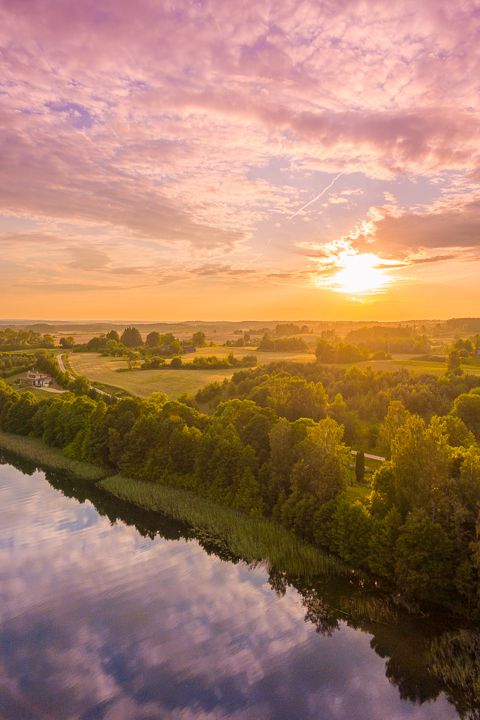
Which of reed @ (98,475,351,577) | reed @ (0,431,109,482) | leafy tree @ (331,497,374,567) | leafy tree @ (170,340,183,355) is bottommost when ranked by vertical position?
reed @ (0,431,109,482)

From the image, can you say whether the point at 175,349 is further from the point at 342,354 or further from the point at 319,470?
the point at 319,470

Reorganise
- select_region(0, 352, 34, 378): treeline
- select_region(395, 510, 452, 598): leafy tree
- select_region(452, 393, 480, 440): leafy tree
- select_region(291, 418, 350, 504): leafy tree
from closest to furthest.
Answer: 1. select_region(395, 510, 452, 598): leafy tree
2. select_region(291, 418, 350, 504): leafy tree
3. select_region(452, 393, 480, 440): leafy tree
4. select_region(0, 352, 34, 378): treeline

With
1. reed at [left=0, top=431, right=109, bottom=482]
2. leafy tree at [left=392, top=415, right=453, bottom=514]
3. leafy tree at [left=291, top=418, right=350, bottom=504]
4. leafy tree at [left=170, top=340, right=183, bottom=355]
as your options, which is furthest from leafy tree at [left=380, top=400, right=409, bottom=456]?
leafy tree at [left=170, top=340, right=183, bottom=355]

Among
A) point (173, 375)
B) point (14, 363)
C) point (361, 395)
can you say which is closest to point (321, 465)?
point (361, 395)

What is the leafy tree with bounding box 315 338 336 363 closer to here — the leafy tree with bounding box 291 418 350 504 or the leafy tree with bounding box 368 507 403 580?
the leafy tree with bounding box 291 418 350 504

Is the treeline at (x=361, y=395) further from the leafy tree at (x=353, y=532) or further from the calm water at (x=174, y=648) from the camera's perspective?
the calm water at (x=174, y=648)

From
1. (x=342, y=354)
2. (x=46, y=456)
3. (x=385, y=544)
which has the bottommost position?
(x=46, y=456)
